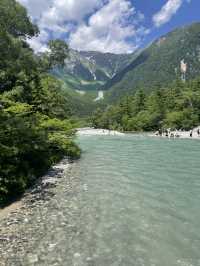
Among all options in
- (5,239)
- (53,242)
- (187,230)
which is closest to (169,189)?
(187,230)

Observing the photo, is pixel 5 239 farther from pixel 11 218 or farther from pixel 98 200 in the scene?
pixel 98 200

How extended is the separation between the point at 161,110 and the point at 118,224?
9944cm

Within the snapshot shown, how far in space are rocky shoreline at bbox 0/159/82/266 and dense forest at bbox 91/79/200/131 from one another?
82.9 metres

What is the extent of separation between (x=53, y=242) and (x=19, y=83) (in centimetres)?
1846

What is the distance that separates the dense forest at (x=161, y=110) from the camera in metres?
97.3

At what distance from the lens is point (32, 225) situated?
12.5 metres

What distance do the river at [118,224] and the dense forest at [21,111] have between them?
2.68 m

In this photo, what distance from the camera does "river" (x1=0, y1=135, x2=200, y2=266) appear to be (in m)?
9.95

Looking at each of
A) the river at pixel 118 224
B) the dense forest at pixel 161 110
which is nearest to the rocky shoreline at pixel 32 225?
the river at pixel 118 224

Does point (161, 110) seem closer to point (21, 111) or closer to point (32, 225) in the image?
point (21, 111)

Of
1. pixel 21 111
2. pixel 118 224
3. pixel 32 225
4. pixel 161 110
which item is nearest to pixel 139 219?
pixel 118 224

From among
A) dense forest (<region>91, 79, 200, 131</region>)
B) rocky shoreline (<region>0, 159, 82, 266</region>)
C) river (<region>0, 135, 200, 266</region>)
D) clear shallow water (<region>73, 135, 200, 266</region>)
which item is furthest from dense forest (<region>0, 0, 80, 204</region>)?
dense forest (<region>91, 79, 200, 131</region>)

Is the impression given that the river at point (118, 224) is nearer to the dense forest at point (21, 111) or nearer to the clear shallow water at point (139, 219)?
the clear shallow water at point (139, 219)

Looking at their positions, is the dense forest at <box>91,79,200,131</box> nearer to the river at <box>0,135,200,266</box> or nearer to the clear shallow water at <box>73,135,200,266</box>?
the clear shallow water at <box>73,135,200,266</box>
